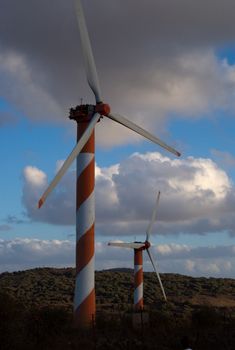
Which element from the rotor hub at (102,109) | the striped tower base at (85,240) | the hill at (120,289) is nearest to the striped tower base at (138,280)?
the hill at (120,289)

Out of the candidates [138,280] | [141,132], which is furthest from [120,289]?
[141,132]

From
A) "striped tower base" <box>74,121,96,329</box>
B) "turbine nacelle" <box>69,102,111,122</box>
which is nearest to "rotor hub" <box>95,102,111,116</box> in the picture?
"turbine nacelle" <box>69,102,111,122</box>

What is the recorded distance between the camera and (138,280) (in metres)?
63.2

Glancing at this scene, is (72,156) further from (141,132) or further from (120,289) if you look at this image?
(120,289)

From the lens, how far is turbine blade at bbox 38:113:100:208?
3017 cm

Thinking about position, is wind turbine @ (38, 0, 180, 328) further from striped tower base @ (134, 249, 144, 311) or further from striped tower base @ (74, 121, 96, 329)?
striped tower base @ (134, 249, 144, 311)

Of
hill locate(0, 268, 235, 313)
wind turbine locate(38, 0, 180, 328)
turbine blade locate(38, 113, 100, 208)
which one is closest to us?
turbine blade locate(38, 113, 100, 208)

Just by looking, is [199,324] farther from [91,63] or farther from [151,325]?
[91,63]

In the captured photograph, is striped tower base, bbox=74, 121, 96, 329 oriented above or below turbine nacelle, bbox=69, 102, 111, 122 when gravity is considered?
below

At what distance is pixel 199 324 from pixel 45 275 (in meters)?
97.5

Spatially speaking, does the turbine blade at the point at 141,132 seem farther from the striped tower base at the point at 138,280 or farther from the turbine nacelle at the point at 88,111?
the striped tower base at the point at 138,280

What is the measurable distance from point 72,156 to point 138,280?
31960 mm

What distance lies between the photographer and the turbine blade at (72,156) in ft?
99.0

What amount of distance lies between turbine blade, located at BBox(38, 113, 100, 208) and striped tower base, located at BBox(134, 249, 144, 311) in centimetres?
2967
